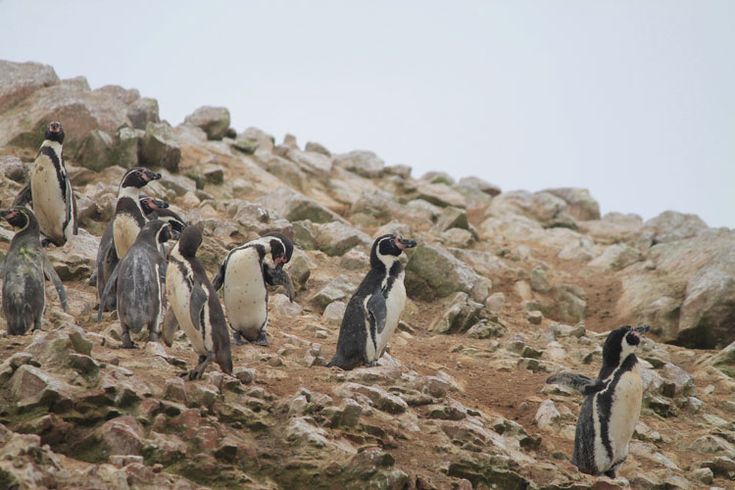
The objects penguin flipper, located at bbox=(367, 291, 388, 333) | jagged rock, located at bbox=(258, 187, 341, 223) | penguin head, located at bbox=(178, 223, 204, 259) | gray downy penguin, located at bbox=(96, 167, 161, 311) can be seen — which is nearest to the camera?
penguin head, located at bbox=(178, 223, 204, 259)

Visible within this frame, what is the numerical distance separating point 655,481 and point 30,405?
4721 millimetres

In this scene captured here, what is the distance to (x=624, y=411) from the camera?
7980 mm

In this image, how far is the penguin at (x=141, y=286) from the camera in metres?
7.87

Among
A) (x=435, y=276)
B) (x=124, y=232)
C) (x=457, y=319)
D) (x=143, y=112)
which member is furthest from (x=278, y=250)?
(x=143, y=112)

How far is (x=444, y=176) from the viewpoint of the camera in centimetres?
2386

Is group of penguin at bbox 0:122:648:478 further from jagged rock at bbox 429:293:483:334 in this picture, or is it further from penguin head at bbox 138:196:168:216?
jagged rock at bbox 429:293:483:334

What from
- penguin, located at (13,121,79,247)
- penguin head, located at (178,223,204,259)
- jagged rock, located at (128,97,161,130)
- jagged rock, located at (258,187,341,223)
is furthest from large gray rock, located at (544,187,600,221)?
penguin head, located at (178,223,204,259)

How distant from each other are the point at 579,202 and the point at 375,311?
14786 millimetres

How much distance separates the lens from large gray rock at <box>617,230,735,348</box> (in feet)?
42.2

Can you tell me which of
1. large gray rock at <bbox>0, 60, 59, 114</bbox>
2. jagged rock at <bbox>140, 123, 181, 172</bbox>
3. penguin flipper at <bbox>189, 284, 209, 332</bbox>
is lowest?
penguin flipper at <bbox>189, 284, 209, 332</bbox>

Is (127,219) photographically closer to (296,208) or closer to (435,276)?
(435,276)

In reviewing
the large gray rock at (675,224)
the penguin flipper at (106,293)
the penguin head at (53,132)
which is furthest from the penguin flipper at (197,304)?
the large gray rock at (675,224)

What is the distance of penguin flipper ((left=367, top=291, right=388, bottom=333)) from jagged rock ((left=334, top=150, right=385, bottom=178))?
41.4 ft

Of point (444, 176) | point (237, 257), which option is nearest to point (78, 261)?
point (237, 257)
